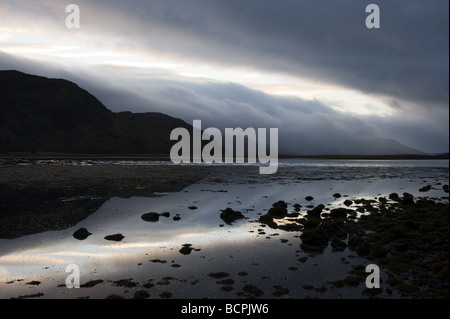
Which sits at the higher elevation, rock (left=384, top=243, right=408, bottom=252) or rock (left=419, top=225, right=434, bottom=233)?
rock (left=419, top=225, right=434, bottom=233)

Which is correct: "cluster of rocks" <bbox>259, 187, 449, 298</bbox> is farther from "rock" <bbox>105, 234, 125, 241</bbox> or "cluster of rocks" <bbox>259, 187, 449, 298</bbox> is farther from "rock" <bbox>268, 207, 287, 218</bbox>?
"rock" <bbox>105, 234, 125, 241</bbox>

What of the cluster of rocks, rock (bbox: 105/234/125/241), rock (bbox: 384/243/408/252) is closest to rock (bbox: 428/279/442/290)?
the cluster of rocks

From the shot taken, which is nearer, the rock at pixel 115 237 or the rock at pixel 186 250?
the rock at pixel 186 250

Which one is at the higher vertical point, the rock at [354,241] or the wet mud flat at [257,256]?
the rock at [354,241]

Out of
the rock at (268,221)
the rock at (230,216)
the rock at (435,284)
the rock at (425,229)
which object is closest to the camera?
the rock at (435,284)

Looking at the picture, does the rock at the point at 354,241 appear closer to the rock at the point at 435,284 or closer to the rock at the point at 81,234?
the rock at the point at 435,284

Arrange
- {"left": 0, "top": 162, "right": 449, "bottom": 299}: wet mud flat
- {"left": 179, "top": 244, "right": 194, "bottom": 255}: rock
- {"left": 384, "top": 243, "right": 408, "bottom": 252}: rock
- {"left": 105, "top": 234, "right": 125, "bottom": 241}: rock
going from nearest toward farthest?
{"left": 0, "top": 162, "right": 449, "bottom": 299}: wet mud flat → {"left": 179, "top": 244, "right": 194, "bottom": 255}: rock → {"left": 384, "top": 243, "right": 408, "bottom": 252}: rock → {"left": 105, "top": 234, "right": 125, "bottom": 241}: rock
